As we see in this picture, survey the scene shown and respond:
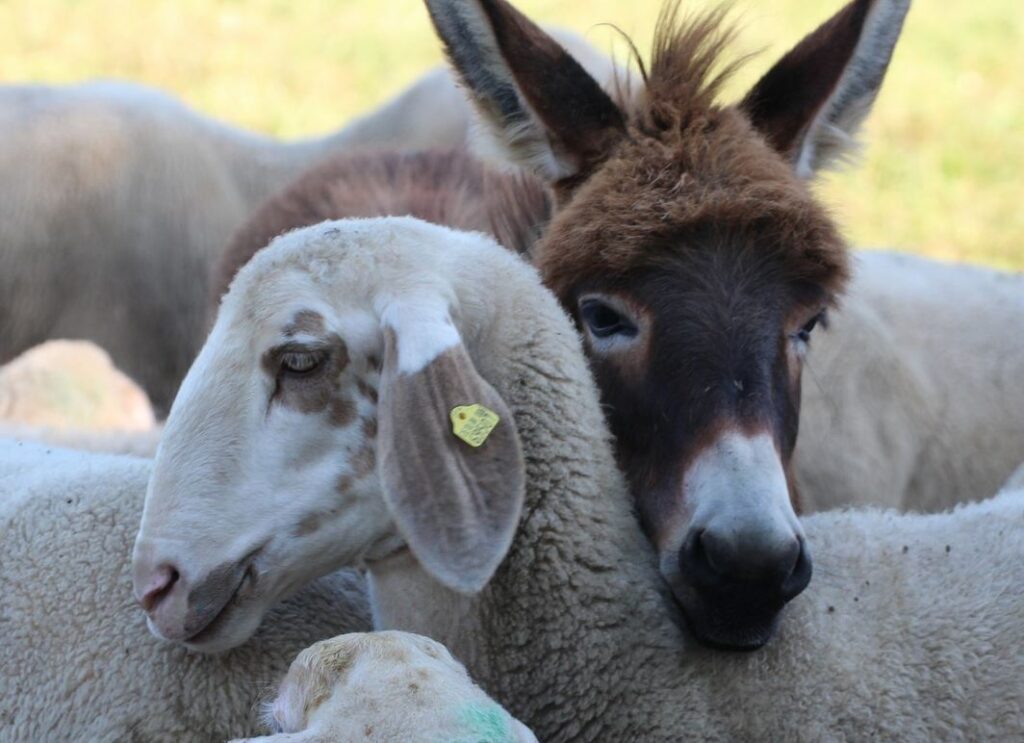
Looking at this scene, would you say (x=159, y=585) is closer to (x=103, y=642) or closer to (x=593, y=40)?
(x=103, y=642)

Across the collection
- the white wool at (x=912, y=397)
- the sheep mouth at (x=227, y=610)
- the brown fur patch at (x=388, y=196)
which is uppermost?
the sheep mouth at (x=227, y=610)

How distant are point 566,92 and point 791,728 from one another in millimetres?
1611

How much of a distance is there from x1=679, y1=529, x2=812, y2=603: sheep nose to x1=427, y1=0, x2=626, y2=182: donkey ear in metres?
1.13

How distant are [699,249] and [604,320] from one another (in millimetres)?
271

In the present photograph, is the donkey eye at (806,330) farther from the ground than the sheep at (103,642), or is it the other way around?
the donkey eye at (806,330)

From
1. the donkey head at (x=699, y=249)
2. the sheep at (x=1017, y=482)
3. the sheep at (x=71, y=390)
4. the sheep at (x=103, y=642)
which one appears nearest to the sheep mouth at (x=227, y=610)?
the sheep at (x=103, y=642)

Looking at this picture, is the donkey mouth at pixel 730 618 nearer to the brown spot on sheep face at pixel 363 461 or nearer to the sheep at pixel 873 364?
the brown spot on sheep face at pixel 363 461

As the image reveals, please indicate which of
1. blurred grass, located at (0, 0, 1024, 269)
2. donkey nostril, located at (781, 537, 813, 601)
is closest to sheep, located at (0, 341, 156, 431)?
donkey nostril, located at (781, 537, 813, 601)

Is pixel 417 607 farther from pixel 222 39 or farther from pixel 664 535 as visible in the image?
pixel 222 39

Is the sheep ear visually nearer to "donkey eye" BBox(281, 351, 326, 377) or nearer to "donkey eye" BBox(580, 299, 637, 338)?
"donkey eye" BBox(281, 351, 326, 377)

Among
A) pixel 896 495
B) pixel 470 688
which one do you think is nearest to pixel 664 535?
pixel 470 688

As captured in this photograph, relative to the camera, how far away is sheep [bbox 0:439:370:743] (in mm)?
3041

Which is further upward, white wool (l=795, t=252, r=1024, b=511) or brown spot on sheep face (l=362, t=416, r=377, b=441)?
brown spot on sheep face (l=362, t=416, r=377, b=441)

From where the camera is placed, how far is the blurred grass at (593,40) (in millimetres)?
11594
